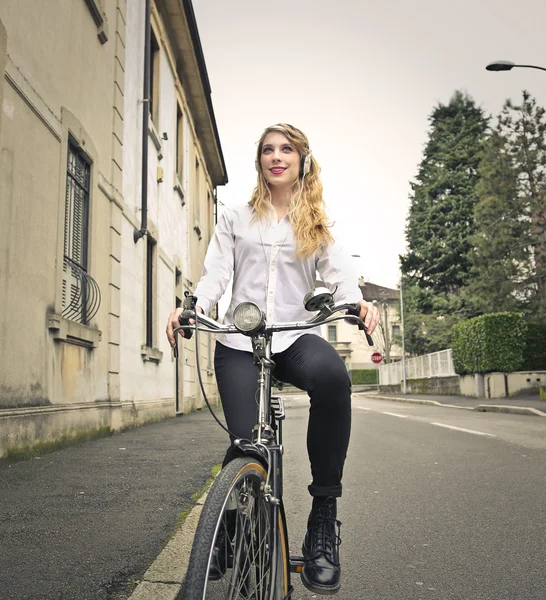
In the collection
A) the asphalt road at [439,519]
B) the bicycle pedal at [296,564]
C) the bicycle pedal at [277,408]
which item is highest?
the bicycle pedal at [277,408]

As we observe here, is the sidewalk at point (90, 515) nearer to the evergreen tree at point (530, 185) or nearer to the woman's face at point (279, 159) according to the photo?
the woman's face at point (279, 159)

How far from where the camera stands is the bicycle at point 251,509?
165 cm

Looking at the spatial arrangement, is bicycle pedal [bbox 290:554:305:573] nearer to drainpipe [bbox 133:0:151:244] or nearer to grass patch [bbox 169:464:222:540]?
grass patch [bbox 169:464:222:540]

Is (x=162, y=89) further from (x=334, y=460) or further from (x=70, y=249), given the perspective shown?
(x=334, y=460)

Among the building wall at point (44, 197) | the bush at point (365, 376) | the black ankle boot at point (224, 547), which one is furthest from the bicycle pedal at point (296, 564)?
the bush at point (365, 376)

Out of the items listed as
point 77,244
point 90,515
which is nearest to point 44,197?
point 77,244

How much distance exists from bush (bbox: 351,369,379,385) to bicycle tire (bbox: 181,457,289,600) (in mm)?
64634

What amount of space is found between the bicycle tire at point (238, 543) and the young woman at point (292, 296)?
0.75 ft

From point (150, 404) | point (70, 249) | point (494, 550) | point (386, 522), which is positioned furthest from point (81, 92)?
point (494, 550)

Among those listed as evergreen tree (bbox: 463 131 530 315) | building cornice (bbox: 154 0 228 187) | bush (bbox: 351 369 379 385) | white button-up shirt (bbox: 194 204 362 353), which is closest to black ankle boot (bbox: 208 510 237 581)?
white button-up shirt (bbox: 194 204 362 353)

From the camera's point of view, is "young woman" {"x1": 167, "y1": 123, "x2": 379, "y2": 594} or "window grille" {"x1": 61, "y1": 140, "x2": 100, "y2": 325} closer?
"young woman" {"x1": 167, "y1": 123, "x2": 379, "y2": 594}

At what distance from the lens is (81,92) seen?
27.5 feet

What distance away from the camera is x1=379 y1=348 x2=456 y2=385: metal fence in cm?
3069

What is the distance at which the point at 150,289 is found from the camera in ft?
43.3
